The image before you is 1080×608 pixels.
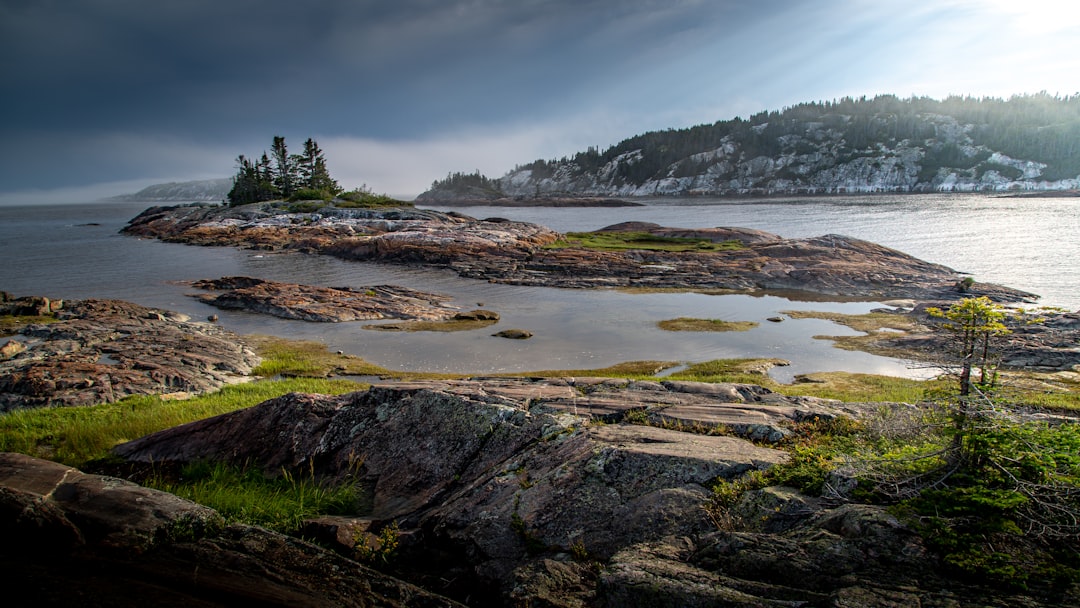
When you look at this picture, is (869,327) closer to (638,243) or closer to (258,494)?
(258,494)

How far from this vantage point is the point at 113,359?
22438mm

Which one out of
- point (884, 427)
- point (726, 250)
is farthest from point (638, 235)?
point (884, 427)

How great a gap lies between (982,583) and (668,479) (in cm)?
325

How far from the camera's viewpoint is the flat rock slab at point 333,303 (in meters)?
37.9

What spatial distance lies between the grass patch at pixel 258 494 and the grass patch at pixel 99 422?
3.29 metres

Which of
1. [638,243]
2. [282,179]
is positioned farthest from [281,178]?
[638,243]

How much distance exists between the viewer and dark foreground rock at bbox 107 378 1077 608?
5.04 metres

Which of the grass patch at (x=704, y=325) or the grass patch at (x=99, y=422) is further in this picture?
the grass patch at (x=704, y=325)

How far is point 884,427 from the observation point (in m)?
8.36

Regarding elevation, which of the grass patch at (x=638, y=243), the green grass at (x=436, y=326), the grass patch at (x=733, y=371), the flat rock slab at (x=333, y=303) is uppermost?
the grass patch at (x=638, y=243)

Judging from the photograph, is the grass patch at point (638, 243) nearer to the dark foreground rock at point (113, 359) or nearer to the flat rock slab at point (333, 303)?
the flat rock slab at point (333, 303)

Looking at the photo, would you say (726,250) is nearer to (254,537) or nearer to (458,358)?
(458,358)

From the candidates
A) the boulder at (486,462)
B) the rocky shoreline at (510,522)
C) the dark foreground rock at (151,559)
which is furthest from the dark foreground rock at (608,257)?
the dark foreground rock at (151,559)

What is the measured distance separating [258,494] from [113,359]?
19409mm
